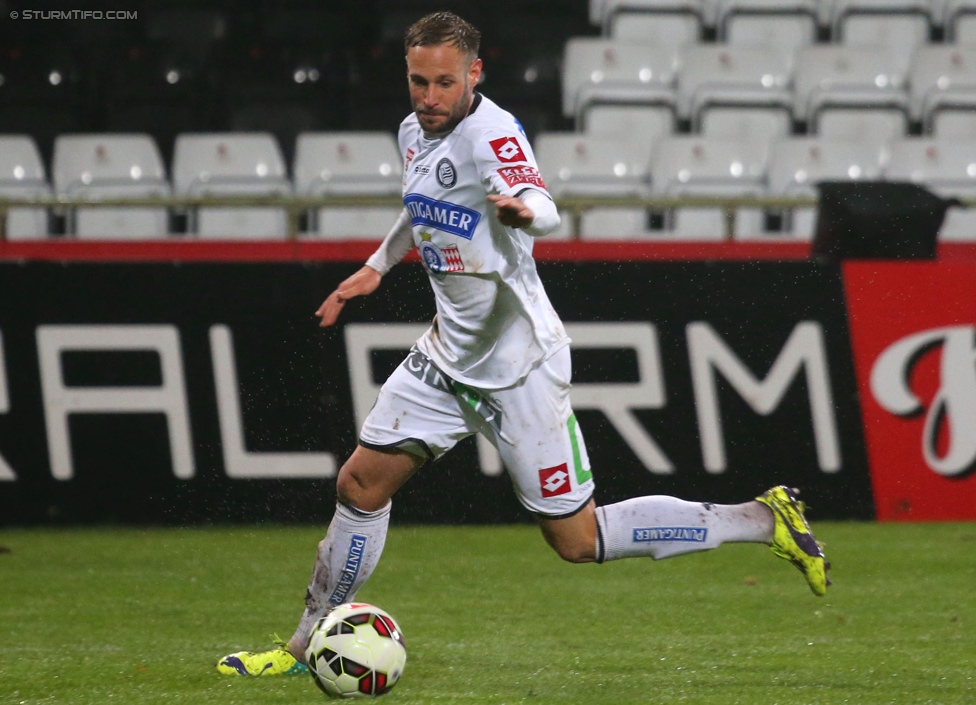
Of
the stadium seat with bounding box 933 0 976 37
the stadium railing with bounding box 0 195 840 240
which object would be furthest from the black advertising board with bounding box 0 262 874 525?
the stadium seat with bounding box 933 0 976 37

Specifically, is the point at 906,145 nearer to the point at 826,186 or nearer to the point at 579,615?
the point at 826,186

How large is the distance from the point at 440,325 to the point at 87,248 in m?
4.44

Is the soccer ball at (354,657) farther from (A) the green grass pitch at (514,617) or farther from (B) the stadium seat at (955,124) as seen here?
(B) the stadium seat at (955,124)

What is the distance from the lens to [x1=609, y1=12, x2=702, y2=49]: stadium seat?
12500mm

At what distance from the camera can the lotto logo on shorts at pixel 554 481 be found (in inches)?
175

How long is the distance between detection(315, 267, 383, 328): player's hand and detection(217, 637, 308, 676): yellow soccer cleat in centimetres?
110

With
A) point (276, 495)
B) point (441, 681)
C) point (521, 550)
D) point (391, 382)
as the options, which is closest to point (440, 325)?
point (391, 382)

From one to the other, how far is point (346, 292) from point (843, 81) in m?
8.02

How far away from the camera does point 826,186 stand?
820 centimetres

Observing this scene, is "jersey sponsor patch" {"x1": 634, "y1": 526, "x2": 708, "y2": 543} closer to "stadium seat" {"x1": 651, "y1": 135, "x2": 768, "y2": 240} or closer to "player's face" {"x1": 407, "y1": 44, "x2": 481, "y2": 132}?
"player's face" {"x1": 407, "y1": 44, "x2": 481, "y2": 132}

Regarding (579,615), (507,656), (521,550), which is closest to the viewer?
(507,656)

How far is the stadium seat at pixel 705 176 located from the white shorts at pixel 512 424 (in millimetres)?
5853

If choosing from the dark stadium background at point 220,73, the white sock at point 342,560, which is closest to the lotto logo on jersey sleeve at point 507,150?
the white sock at point 342,560

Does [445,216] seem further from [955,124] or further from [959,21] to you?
[959,21]
